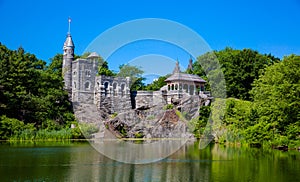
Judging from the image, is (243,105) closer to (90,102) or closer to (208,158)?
(208,158)

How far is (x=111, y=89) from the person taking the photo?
107ft

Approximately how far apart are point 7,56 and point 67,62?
9.95 m

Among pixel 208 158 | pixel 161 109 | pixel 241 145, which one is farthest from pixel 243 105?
pixel 208 158

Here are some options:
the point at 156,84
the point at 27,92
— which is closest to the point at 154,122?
the point at 156,84

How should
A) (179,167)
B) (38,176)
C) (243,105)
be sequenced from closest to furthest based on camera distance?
(38,176) → (179,167) → (243,105)

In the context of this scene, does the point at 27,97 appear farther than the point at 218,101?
No

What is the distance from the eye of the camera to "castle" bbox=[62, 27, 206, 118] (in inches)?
1226

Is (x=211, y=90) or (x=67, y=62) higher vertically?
(x=67, y=62)

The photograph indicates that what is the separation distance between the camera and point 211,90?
3509cm

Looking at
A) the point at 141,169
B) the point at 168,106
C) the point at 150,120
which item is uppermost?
the point at 168,106

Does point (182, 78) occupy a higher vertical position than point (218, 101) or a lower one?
higher

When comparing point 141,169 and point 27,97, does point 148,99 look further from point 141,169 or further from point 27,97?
point 141,169

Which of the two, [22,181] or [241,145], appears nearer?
[22,181]

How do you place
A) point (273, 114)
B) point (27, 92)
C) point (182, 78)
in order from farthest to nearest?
1. point (182, 78)
2. point (27, 92)
3. point (273, 114)
